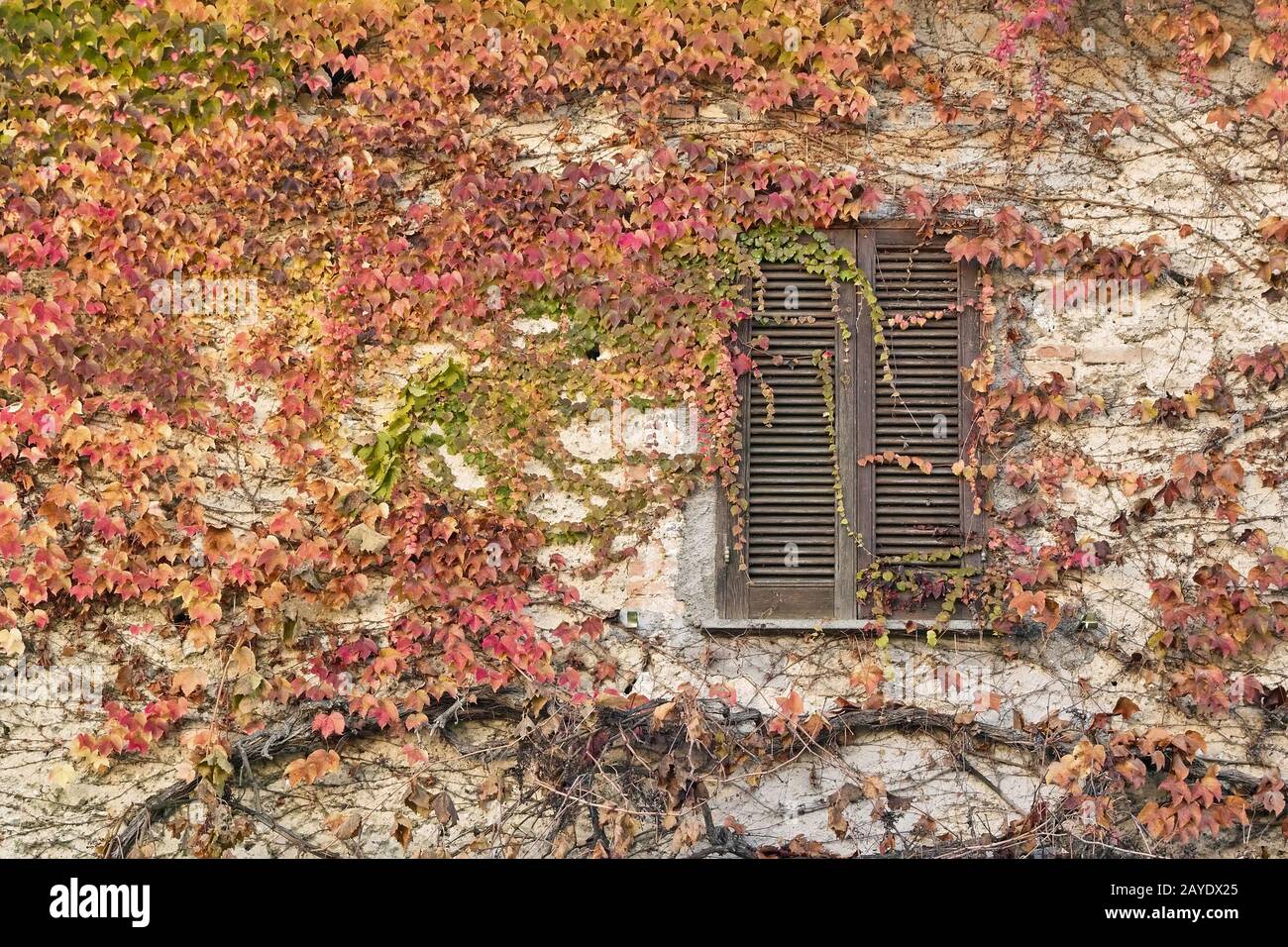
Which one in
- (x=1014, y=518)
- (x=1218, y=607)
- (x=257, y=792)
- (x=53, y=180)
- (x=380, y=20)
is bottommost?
(x=257, y=792)

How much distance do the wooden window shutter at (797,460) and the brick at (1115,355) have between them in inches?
40.6

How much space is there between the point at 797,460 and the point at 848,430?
0.86 ft

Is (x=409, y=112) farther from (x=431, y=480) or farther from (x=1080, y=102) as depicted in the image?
(x=1080, y=102)

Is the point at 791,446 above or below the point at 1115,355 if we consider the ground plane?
below

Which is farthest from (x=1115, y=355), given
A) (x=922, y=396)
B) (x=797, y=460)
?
(x=797, y=460)

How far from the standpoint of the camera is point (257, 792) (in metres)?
5.70

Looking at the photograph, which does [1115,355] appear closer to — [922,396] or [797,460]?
[922,396]

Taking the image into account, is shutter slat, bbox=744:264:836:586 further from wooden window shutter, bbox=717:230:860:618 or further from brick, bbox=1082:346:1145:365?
brick, bbox=1082:346:1145:365

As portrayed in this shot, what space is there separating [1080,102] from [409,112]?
3015 mm

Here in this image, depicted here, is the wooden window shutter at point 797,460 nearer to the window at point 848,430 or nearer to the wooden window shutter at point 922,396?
→ the window at point 848,430

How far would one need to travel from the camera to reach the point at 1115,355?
19.4 ft

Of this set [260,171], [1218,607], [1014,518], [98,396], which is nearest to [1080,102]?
[1014,518]

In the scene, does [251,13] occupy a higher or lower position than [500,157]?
higher

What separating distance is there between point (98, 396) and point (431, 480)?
153 cm
